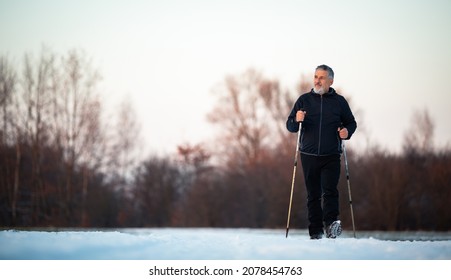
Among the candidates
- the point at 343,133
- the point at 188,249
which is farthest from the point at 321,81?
the point at 188,249

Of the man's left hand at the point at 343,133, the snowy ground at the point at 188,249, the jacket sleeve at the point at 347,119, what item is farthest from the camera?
the jacket sleeve at the point at 347,119

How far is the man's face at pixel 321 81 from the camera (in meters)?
6.77

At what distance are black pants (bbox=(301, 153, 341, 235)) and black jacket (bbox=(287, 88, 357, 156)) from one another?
0.10m

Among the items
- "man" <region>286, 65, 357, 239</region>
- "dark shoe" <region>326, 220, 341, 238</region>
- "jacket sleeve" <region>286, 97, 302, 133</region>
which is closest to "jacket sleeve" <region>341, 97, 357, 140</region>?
"man" <region>286, 65, 357, 239</region>

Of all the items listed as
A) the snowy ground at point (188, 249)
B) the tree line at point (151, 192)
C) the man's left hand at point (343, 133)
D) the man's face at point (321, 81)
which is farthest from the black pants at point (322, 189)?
the tree line at point (151, 192)

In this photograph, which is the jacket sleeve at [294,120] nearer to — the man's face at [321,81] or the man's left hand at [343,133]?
the man's face at [321,81]

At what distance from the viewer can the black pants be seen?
675cm

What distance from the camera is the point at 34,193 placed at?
23.8 m

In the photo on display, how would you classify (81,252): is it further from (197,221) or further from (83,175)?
(83,175)

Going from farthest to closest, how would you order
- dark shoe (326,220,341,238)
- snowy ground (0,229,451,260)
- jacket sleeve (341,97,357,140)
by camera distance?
jacket sleeve (341,97,357,140), dark shoe (326,220,341,238), snowy ground (0,229,451,260)

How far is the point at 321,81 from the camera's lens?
6.77 m

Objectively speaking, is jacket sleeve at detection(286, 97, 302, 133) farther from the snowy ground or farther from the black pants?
the snowy ground

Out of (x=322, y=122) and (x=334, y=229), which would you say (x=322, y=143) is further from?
(x=334, y=229)
